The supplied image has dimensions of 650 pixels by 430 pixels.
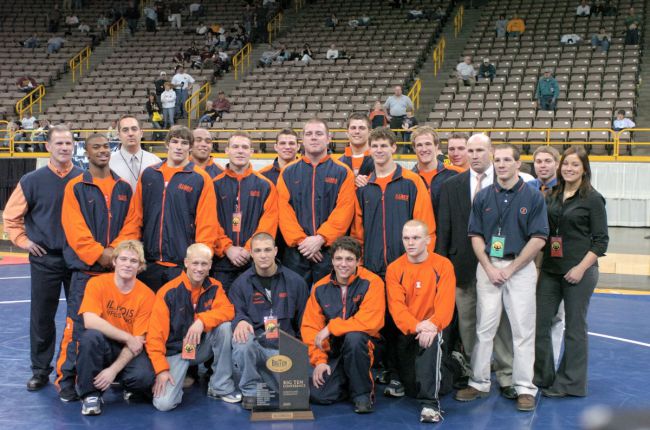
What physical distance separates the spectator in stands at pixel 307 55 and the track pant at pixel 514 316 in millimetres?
17583

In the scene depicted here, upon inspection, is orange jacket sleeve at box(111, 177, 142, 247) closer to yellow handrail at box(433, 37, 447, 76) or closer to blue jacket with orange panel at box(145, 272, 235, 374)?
blue jacket with orange panel at box(145, 272, 235, 374)

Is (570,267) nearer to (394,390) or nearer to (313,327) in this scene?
(394,390)

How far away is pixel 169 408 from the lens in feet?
17.8

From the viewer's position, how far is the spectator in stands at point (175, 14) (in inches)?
1057

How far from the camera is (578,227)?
18.3ft

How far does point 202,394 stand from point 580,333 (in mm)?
2911

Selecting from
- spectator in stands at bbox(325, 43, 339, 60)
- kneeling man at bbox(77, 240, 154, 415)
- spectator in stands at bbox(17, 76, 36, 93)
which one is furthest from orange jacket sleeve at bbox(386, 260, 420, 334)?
spectator in stands at bbox(17, 76, 36, 93)

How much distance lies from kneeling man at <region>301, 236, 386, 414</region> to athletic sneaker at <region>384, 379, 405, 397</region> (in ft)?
0.88

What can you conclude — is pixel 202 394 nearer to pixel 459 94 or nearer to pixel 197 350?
pixel 197 350

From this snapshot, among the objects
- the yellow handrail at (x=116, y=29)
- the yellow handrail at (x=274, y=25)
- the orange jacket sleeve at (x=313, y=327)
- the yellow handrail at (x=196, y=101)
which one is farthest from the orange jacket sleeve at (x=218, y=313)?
the yellow handrail at (x=116, y=29)

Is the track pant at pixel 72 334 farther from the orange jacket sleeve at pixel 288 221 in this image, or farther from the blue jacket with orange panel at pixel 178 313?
the orange jacket sleeve at pixel 288 221

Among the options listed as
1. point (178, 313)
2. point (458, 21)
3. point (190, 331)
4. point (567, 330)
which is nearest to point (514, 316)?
point (567, 330)

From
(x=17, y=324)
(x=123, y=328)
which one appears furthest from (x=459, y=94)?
(x=123, y=328)

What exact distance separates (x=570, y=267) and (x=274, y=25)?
22.5 metres
